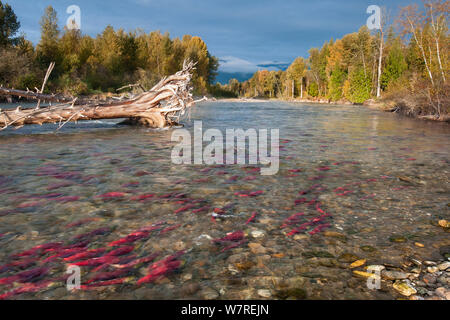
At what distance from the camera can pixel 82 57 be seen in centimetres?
5309

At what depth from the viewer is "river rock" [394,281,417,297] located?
2234 millimetres

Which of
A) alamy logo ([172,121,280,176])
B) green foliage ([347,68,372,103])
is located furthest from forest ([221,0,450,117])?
alamy logo ([172,121,280,176])

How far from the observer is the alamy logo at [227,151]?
21.9 feet

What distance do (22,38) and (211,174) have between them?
51.5m

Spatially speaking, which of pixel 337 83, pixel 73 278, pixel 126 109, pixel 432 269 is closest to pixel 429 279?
pixel 432 269

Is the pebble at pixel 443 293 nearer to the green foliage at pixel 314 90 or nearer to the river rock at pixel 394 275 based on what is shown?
the river rock at pixel 394 275

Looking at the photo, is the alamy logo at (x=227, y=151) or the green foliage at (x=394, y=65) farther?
the green foliage at (x=394, y=65)

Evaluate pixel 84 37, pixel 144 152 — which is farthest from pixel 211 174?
pixel 84 37

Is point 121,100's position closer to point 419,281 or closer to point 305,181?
point 305,181

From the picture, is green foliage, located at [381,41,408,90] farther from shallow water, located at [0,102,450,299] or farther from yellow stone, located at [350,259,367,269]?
yellow stone, located at [350,259,367,269]

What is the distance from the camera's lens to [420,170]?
598 centimetres

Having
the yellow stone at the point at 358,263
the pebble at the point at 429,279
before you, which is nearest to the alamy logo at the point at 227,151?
the yellow stone at the point at 358,263

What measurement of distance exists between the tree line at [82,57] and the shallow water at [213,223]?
32.6 m

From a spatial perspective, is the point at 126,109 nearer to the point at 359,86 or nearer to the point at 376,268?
the point at 376,268
